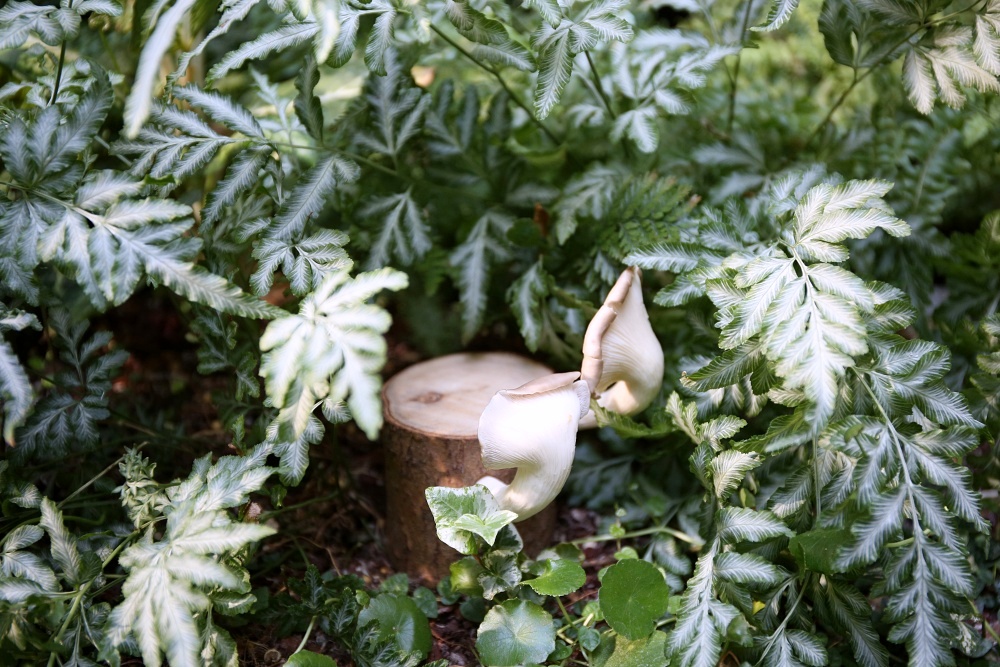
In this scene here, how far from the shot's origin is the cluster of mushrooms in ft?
4.59

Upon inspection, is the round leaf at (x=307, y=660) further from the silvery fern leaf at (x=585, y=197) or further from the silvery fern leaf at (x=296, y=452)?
the silvery fern leaf at (x=585, y=197)

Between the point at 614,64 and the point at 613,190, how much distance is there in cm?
41

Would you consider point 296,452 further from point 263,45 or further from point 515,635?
point 263,45

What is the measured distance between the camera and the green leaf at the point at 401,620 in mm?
1505

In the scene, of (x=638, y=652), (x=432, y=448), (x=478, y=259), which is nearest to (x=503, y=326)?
(x=478, y=259)

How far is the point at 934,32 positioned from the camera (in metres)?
1.62

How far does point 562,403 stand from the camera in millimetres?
1435

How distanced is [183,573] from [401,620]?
0.50m

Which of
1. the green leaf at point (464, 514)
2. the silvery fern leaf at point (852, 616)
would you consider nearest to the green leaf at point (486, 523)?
the green leaf at point (464, 514)

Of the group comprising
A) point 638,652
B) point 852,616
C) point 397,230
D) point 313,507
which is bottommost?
point 313,507

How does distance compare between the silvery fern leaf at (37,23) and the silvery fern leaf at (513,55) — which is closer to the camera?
the silvery fern leaf at (37,23)

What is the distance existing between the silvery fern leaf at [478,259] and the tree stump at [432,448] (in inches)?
5.5

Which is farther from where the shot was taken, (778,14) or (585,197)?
(585,197)

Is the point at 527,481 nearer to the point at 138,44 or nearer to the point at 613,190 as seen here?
the point at 613,190
